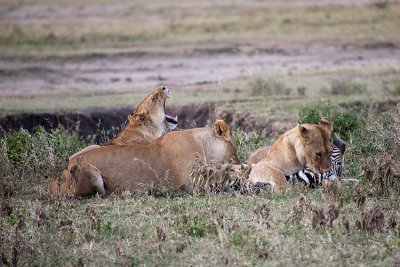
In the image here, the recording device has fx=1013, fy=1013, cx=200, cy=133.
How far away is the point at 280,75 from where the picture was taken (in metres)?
20.6

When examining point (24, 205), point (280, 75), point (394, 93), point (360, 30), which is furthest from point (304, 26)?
point (24, 205)

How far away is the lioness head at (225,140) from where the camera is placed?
986 centimetres

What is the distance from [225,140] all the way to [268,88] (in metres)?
8.40

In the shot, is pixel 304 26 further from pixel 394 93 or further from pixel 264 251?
pixel 264 251

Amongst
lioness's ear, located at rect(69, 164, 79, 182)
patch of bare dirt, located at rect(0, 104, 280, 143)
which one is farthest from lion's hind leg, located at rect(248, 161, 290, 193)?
patch of bare dirt, located at rect(0, 104, 280, 143)

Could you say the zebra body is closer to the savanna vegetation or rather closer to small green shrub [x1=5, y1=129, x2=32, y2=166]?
the savanna vegetation

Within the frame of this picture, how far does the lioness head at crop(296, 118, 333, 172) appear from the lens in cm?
928

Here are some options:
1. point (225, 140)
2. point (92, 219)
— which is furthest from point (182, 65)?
point (92, 219)

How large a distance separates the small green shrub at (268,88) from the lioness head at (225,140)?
8.11 meters

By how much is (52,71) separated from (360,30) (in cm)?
925

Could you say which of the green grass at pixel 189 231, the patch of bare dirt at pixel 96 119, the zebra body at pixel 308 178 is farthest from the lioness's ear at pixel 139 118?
the patch of bare dirt at pixel 96 119

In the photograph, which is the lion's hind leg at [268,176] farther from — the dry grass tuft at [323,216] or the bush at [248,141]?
the dry grass tuft at [323,216]

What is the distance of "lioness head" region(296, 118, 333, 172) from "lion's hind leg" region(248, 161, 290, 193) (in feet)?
0.99

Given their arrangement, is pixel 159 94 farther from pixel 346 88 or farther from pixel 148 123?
pixel 346 88
